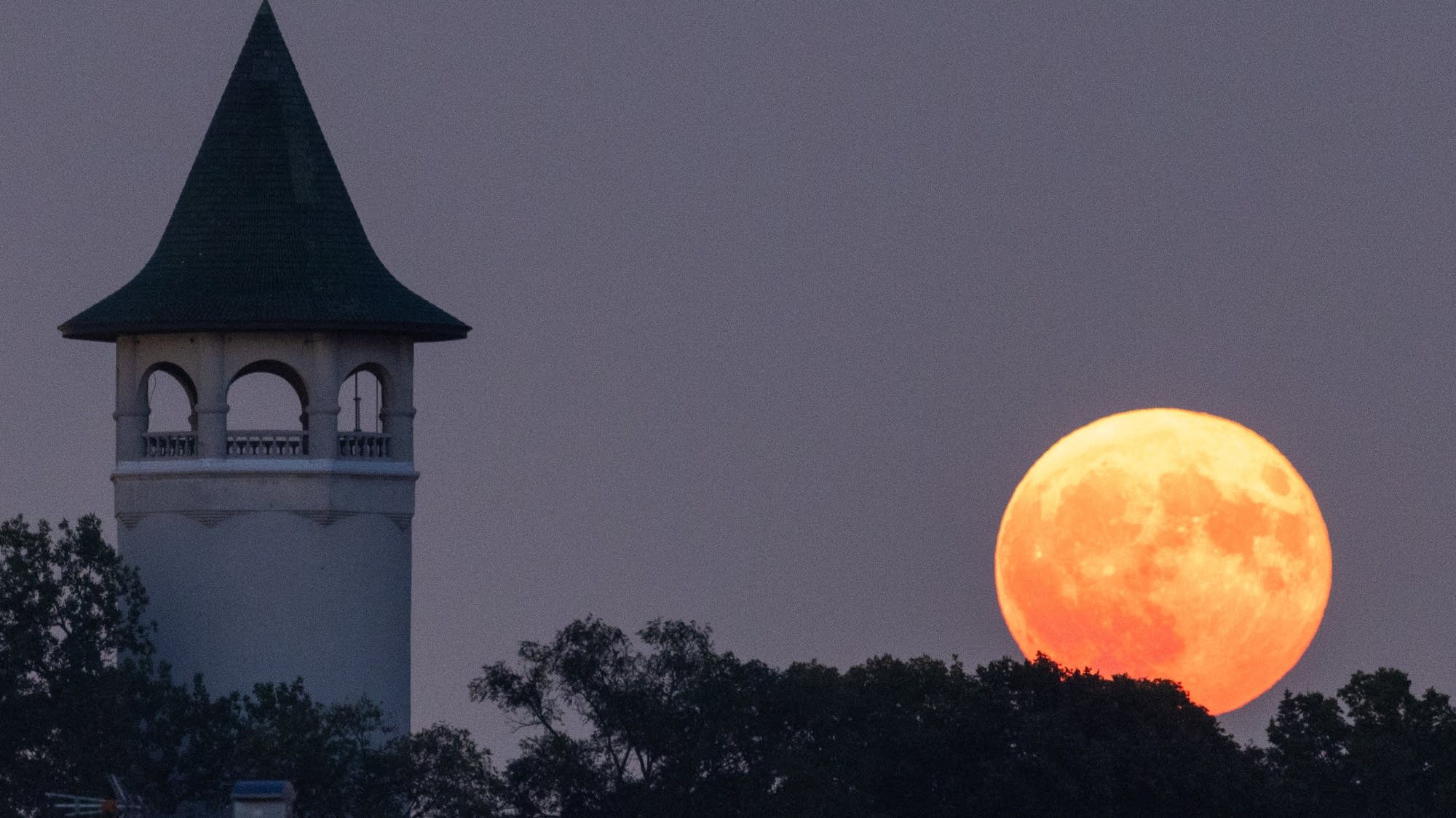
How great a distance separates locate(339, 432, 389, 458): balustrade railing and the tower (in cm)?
4

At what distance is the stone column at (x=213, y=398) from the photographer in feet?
334

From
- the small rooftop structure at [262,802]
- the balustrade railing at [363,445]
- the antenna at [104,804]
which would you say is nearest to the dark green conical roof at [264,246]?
the balustrade railing at [363,445]

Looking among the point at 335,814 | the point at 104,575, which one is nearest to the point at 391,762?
the point at 335,814

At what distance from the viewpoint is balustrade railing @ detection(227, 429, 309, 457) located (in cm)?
10231

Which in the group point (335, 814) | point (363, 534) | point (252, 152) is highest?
point (252, 152)

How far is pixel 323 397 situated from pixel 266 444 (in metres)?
1.67

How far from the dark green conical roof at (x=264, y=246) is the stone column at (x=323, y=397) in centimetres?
75

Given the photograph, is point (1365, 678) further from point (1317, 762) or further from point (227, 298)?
point (227, 298)

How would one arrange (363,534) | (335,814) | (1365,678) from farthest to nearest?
1. (1365,678)
2. (363,534)
3. (335,814)

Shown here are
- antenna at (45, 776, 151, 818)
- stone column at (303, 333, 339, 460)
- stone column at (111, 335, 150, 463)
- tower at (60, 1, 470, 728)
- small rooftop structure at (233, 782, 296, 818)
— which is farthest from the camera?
stone column at (111, 335, 150, 463)

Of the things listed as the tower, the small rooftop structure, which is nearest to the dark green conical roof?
the tower

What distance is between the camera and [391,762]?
96.9 m

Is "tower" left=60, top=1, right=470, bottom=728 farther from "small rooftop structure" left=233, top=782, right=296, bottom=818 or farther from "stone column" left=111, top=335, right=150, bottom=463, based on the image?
"small rooftop structure" left=233, top=782, right=296, bottom=818

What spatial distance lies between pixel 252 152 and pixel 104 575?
1137 cm
